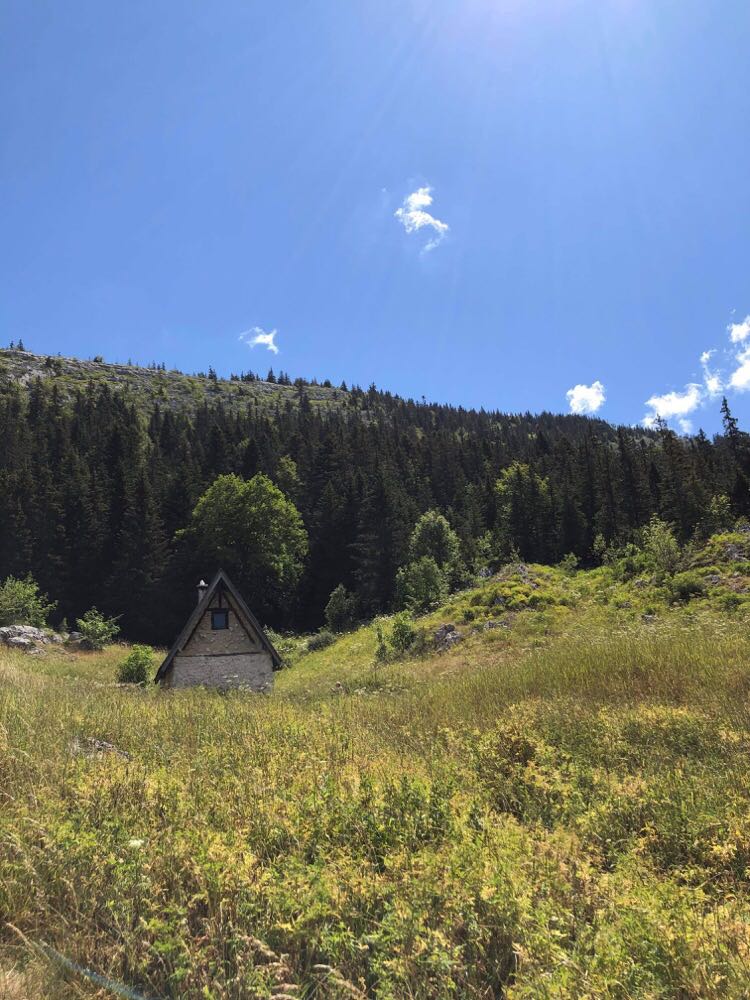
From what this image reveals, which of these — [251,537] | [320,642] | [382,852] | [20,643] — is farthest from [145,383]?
[382,852]

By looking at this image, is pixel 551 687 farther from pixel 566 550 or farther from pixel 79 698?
pixel 566 550

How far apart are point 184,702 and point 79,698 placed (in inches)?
72.8

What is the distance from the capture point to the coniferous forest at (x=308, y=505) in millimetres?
56656

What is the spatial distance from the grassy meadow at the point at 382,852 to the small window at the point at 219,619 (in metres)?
15.3

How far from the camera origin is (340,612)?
174 feet

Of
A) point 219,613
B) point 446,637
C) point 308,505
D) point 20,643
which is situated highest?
point 308,505

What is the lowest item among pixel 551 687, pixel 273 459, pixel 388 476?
pixel 551 687

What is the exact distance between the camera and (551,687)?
991 centimetres

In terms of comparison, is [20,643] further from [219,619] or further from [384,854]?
[384,854]

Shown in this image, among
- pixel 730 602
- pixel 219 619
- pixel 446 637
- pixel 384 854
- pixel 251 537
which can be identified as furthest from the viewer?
pixel 251 537

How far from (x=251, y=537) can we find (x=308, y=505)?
17534 millimetres

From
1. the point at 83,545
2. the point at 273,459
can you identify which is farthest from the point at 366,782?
the point at 273,459

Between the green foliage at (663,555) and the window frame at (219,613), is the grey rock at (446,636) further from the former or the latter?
the window frame at (219,613)

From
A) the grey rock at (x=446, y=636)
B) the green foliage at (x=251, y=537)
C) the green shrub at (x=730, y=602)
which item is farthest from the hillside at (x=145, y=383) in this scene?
the green shrub at (x=730, y=602)
